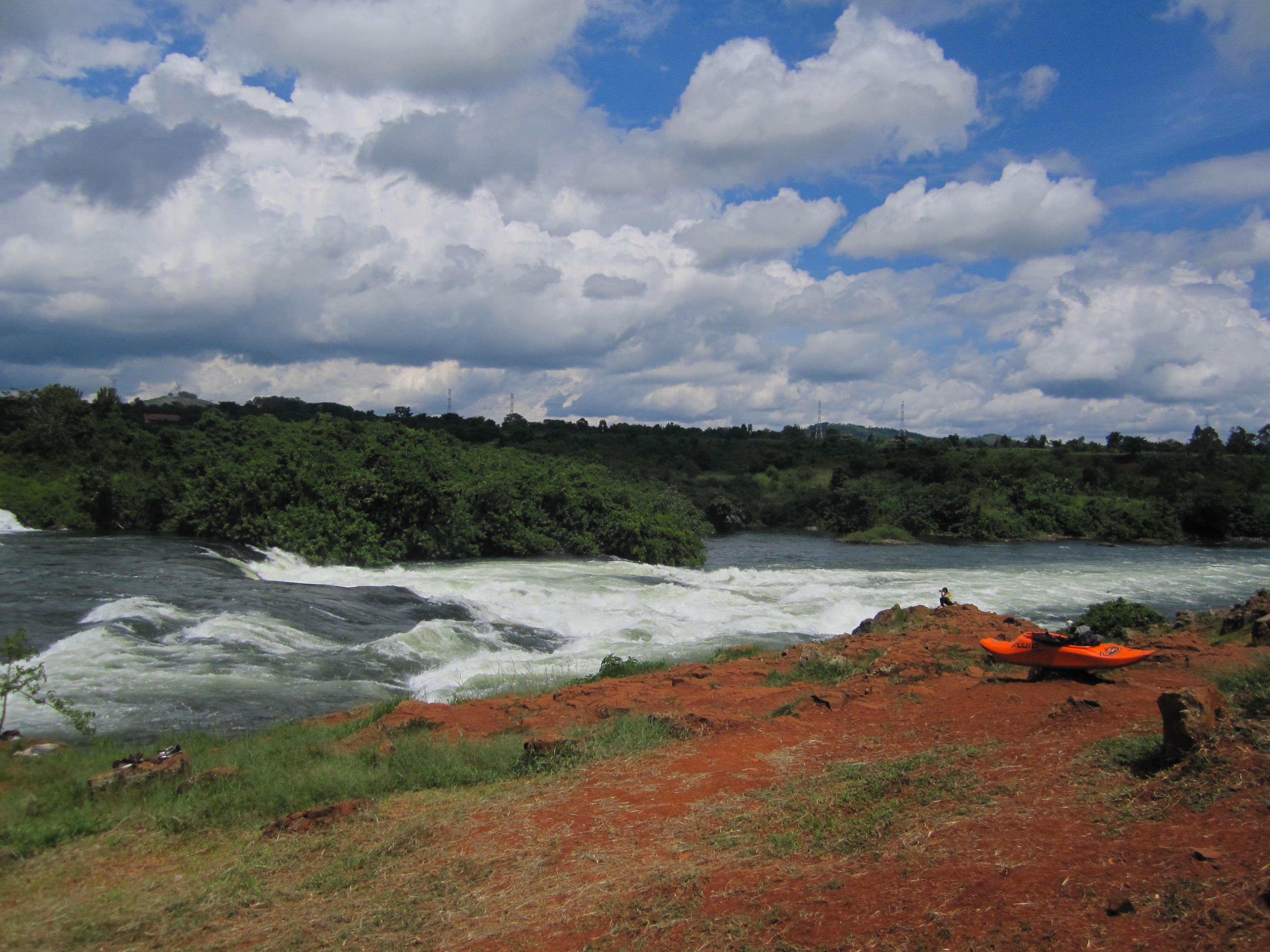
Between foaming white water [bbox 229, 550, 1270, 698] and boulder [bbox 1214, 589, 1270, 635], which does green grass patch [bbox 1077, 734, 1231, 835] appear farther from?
foaming white water [bbox 229, 550, 1270, 698]

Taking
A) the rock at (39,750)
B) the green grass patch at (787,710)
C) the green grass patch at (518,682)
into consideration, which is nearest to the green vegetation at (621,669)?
the green grass patch at (518,682)

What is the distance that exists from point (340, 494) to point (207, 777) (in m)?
20.1

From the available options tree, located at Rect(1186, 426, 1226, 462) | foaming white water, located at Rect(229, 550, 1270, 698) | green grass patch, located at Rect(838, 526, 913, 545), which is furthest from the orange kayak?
tree, located at Rect(1186, 426, 1226, 462)

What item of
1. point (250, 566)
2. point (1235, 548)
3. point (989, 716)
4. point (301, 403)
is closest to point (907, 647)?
point (989, 716)

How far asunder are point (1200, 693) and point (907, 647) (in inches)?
268

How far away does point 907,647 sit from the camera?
12859 millimetres

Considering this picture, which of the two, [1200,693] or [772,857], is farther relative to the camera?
[1200,693]

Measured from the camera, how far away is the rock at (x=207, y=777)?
7070mm

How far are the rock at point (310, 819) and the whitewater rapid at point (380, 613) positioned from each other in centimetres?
358

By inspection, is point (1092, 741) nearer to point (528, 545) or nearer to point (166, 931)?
point (166, 931)

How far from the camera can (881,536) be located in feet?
172

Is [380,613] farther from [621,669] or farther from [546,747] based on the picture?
[546,747]

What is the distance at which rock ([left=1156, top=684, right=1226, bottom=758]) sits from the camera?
18.4 ft

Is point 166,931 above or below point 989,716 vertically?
below
